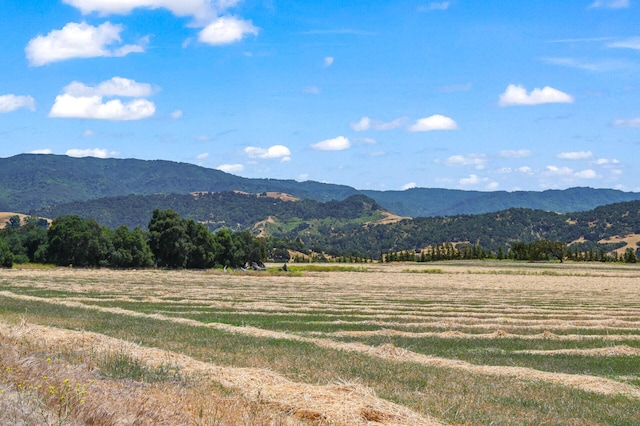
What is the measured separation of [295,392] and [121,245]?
91.6 m

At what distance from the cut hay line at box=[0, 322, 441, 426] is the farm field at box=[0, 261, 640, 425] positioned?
37 millimetres

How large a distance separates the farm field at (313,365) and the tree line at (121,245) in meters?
62.0

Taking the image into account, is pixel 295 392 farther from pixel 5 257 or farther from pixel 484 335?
pixel 5 257

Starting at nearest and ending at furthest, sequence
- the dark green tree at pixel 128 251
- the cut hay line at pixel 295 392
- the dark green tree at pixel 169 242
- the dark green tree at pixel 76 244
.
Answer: the cut hay line at pixel 295 392 < the dark green tree at pixel 76 244 < the dark green tree at pixel 128 251 < the dark green tree at pixel 169 242

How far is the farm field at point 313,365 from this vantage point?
35.2 ft

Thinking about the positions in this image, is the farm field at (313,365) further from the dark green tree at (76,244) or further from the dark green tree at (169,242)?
the dark green tree at (169,242)

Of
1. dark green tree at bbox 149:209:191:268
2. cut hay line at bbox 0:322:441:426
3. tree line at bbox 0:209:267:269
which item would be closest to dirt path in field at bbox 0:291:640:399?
cut hay line at bbox 0:322:441:426

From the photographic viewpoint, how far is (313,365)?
17.3 metres

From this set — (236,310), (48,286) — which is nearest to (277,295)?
(236,310)

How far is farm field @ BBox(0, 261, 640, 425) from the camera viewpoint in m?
10.7

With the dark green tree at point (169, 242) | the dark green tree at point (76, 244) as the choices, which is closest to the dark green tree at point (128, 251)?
the dark green tree at point (76, 244)

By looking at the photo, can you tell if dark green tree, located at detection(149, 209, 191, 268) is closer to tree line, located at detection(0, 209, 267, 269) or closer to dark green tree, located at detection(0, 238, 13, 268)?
tree line, located at detection(0, 209, 267, 269)

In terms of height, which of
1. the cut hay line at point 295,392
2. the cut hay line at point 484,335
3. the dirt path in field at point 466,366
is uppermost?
the cut hay line at point 295,392

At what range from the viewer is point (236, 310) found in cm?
3616
